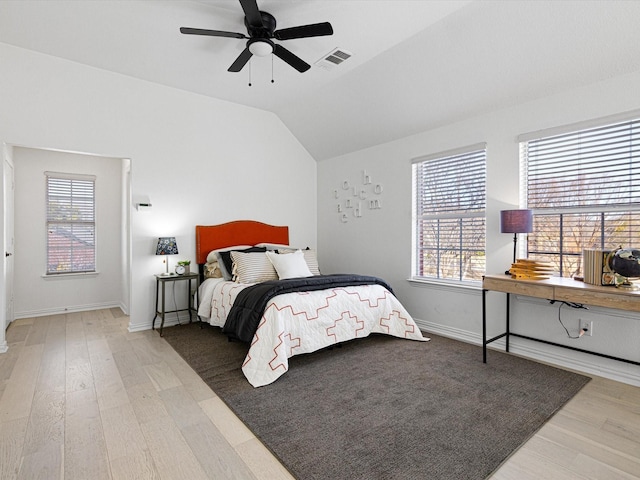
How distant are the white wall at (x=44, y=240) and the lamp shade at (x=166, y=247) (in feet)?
5.61

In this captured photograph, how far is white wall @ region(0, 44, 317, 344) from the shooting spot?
3.49 metres

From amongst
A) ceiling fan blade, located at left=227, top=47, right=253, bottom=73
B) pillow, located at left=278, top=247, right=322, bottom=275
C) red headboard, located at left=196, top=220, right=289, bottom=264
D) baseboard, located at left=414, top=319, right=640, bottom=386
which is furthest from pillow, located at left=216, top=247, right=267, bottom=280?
baseboard, located at left=414, top=319, right=640, bottom=386

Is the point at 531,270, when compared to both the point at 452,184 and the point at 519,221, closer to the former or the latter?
the point at 519,221

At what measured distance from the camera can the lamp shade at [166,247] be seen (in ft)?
13.2

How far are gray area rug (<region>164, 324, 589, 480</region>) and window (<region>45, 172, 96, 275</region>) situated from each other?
2.91 metres

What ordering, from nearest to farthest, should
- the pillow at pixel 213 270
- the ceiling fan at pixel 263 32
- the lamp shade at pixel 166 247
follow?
1. the ceiling fan at pixel 263 32
2. the lamp shade at pixel 166 247
3. the pillow at pixel 213 270

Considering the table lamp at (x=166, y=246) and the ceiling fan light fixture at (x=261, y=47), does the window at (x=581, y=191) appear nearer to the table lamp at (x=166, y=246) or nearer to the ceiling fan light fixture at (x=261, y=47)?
the ceiling fan light fixture at (x=261, y=47)

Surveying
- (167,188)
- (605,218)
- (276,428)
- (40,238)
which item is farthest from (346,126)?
(40,238)

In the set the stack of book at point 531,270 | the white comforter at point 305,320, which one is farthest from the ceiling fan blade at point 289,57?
the stack of book at point 531,270

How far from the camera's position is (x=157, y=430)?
2.03 meters

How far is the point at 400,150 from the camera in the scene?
4.41m

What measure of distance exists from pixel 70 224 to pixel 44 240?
0.38m

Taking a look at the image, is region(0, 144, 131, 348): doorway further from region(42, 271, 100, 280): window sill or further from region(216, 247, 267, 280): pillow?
region(216, 247, 267, 280): pillow

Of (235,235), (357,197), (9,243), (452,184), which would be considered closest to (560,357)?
(452,184)
